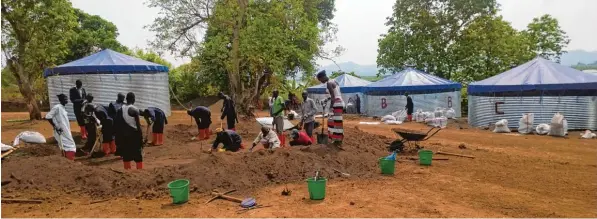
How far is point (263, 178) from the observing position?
19.8 ft

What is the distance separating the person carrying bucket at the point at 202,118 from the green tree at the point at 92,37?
867 inches

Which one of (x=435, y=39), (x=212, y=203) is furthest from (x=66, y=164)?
(x=435, y=39)

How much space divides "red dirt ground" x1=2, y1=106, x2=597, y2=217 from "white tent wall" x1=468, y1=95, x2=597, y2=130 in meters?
5.75

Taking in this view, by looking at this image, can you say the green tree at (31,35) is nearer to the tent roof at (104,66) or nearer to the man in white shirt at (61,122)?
the tent roof at (104,66)

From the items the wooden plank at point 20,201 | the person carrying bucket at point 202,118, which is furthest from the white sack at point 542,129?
the wooden plank at point 20,201

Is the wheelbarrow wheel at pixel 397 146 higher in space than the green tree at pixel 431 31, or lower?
lower

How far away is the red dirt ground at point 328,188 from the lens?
4.63 meters

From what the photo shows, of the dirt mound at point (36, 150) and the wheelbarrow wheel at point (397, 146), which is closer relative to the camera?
the dirt mound at point (36, 150)

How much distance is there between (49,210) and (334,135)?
189 inches

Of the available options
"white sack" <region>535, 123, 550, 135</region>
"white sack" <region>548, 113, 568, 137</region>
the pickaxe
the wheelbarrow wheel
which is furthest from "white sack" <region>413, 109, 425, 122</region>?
the pickaxe

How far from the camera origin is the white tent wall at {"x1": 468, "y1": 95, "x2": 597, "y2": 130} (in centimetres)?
1314

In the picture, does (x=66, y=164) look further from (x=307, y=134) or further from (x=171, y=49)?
(x=171, y=49)

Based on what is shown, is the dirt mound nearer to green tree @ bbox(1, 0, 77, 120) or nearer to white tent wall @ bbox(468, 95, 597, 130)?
green tree @ bbox(1, 0, 77, 120)

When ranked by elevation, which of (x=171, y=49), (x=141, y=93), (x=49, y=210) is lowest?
(x=49, y=210)
